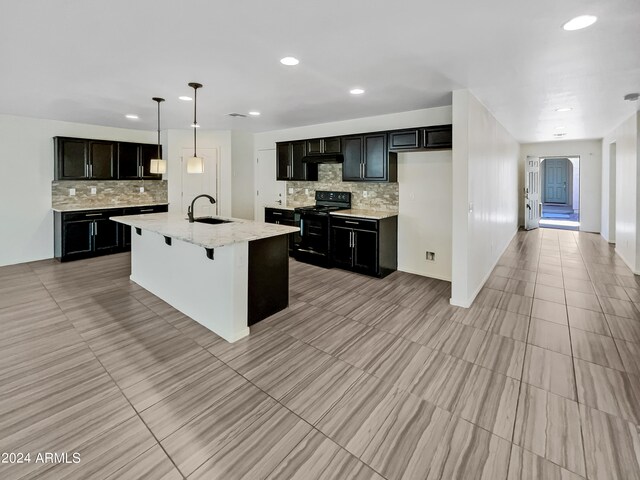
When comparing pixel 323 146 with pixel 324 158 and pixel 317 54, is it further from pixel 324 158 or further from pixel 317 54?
pixel 317 54

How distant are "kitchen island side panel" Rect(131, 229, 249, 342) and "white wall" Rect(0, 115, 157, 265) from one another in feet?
10.0

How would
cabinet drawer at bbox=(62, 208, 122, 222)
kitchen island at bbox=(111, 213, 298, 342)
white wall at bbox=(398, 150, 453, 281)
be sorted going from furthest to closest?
cabinet drawer at bbox=(62, 208, 122, 222), white wall at bbox=(398, 150, 453, 281), kitchen island at bbox=(111, 213, 298, 342)

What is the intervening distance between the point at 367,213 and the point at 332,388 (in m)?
3.29

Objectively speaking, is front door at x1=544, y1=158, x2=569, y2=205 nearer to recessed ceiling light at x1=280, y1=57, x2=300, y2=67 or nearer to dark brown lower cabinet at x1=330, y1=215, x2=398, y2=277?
dark brown lower cabinet at x1=330, y1=215, x2=398, y2=277

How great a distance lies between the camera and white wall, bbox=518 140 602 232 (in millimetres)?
8547

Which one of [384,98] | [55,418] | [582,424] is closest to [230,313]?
[55,418]

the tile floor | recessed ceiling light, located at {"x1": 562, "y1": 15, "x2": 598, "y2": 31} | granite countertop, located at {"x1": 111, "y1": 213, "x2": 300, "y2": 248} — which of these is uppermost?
recessed ceiling light, located at {"x1": 562, "y1": 15, "x2": 598, "y2": 31}

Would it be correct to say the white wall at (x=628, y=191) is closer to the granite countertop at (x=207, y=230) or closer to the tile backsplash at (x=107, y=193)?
the granite countertop at (x=207, y=230)

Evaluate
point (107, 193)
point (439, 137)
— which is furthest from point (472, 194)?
point (107, 193)

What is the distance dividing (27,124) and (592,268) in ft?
31.8

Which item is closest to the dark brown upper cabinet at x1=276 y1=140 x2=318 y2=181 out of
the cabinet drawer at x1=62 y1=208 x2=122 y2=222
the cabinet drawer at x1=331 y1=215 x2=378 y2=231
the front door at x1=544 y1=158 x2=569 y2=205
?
the cabinet drawer at x1=331 y1=215 x2=378 y2=231

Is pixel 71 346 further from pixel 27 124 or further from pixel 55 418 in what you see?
pixel 27 124

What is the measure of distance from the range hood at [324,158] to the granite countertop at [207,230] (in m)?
2.21

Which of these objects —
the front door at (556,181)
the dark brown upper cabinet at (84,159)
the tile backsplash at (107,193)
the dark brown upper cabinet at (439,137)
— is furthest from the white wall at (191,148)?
the front door at (556,181)
